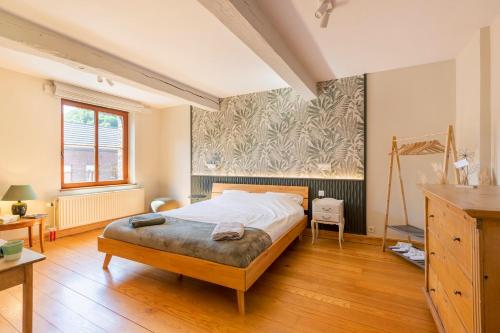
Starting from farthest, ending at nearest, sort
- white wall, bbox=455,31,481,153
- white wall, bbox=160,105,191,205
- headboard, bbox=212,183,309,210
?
white wall, bbox=160,105,191,205, headboard, bbox=212,183,309,210, white wall, bbox=455,31,481,153

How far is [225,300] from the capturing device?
6.63ft

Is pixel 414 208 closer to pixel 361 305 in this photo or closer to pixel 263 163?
pixel 361 305

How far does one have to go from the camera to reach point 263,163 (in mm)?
4246

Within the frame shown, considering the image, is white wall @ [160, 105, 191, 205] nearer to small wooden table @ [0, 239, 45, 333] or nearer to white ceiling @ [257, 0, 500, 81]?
white ceiling @ [257, 0, 500, 81]

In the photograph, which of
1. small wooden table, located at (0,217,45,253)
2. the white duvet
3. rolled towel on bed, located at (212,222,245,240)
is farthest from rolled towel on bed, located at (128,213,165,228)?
small wooden table, located at (0,217,45,253)

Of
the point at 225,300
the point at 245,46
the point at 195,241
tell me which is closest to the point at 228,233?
the point at 195,241

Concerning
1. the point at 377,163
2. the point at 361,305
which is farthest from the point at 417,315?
the point at 377,163

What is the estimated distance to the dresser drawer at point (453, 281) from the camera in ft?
3.35

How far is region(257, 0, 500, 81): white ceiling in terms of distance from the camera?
1.91m

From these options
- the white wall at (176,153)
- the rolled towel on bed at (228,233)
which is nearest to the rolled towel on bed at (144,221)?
the rolled towel on bed at (228,233)

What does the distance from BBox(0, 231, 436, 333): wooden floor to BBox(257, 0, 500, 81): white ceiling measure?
99.0 inches

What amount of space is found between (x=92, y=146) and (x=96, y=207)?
1.17 meters

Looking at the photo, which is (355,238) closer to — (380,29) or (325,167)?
(325,167)

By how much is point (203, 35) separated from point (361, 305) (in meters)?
2.91
